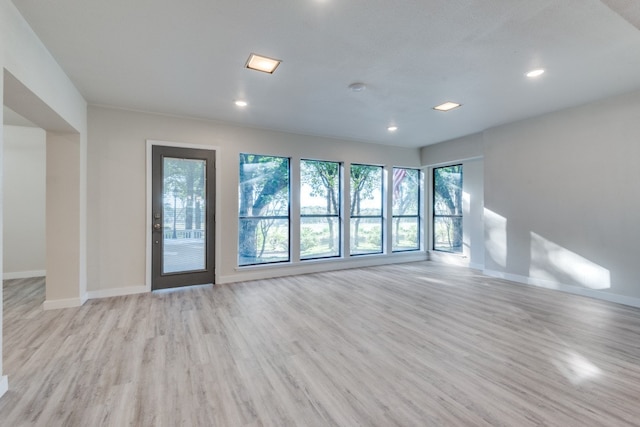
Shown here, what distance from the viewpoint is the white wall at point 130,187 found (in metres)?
4.13

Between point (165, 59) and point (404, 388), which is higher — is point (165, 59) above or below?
above

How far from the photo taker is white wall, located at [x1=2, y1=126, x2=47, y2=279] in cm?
520

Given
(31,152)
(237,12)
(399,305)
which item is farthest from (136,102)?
(399,305)

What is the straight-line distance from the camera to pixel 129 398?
1.94m

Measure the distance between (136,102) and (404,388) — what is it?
15.3 ft

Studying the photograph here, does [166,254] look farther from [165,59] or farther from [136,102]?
[165,59]

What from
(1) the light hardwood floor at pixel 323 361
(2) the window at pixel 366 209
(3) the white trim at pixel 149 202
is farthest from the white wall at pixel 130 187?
(2) the window at pixel 366 209

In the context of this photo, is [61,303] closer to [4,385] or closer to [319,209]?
[4,385]

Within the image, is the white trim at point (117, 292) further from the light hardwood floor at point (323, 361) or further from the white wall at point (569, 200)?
the white wall at point (569, 200)

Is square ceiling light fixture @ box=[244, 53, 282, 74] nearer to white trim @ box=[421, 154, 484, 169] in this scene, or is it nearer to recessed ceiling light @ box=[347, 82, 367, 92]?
recessed ceiling light @ box=[347, 82, 367, 92]

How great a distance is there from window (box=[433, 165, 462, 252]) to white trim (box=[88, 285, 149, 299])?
6.29m

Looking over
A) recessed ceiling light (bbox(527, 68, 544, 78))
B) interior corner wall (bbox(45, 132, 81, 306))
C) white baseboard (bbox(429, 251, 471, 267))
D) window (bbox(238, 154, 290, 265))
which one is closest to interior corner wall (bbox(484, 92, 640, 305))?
white baseboard (bbox(429, 251, 471, 267))

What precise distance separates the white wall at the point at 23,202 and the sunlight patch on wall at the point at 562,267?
28.7ft

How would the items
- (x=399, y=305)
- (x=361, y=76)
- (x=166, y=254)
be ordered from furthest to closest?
(x=166, y=254)
(x=399, y=305)
(x=361, y=76)
